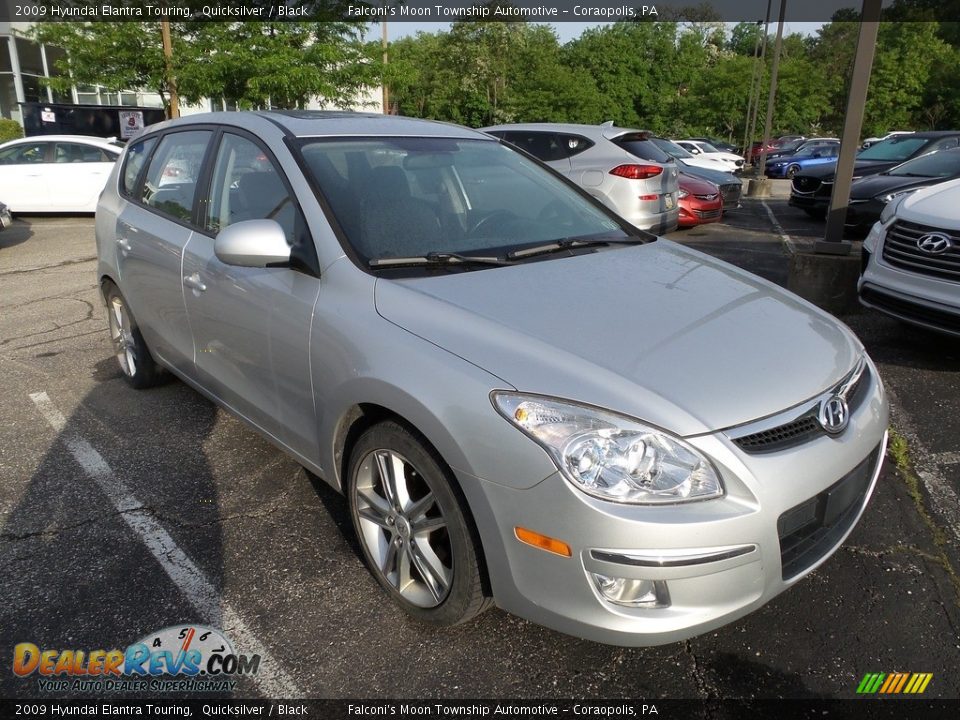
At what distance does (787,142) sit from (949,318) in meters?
31.8

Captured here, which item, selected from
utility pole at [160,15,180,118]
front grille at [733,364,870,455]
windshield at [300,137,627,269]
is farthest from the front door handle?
utility pole at [160,15,180,118]

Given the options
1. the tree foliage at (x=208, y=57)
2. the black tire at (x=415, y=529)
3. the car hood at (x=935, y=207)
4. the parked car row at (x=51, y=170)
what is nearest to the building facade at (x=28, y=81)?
the tree foliage at (x=208, y=57)

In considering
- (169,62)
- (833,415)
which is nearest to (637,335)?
(833,415)

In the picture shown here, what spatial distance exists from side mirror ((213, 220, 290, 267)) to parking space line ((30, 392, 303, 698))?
1214 mm

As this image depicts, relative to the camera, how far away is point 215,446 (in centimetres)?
385

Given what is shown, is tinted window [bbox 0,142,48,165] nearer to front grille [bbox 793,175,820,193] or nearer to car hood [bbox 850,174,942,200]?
car hood [bbox 850,174,942,200]

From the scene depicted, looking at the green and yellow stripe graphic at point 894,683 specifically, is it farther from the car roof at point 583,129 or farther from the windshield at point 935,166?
the car roof at point 583,129

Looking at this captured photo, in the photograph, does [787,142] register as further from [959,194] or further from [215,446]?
[215,446]

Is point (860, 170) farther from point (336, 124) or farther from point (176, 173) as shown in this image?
point (176, 173)

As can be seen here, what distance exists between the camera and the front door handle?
3.28 meters

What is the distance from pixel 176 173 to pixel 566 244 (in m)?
2.19

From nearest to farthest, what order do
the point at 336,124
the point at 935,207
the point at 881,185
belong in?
the point at 336,124 → the point at 935,207 → the point at 881,185

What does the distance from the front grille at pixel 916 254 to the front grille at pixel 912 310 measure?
21 cm

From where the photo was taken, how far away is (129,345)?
4.56 m
